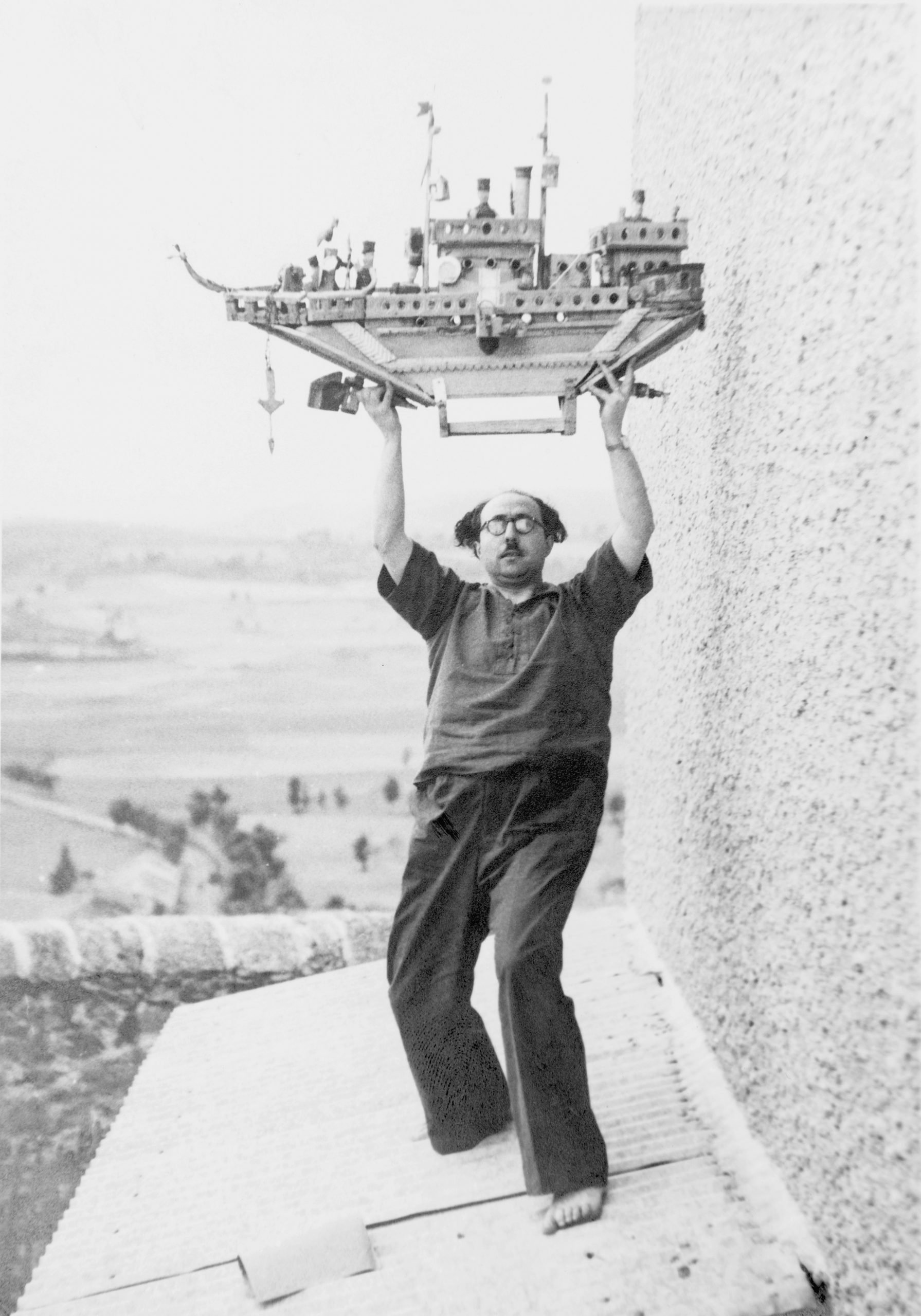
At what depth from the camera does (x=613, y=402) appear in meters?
1.49

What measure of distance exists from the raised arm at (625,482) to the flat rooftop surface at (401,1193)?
834mm

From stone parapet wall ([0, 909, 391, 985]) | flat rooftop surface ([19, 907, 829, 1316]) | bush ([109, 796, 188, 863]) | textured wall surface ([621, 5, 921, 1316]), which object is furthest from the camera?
bush ([109, 796, 188, 863])

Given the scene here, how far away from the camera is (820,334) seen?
132 cm

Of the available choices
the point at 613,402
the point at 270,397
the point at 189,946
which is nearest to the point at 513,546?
the point at 613,402

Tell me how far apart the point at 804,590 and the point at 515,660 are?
0.43 meters

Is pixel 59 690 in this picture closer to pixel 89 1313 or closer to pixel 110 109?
pixel 110 109

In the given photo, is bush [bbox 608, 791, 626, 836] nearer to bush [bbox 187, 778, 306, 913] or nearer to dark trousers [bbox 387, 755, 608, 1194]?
bush [bbox 187, 778, 306, 913]

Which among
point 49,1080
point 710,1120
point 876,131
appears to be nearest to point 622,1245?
point 710,1120

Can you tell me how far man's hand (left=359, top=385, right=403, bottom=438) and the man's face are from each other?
20 cm

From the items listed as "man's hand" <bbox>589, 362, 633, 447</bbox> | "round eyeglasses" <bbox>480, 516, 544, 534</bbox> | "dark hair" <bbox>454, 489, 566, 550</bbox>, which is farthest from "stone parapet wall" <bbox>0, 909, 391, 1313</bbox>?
"man's hand" <bbox>589, 362, 633, 447</bbox>

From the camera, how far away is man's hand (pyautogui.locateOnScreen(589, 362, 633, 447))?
149 cm

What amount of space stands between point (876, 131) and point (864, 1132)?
1.04m

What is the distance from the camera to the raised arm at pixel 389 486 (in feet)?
5.06

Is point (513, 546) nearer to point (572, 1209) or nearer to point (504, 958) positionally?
point (504, 958)
